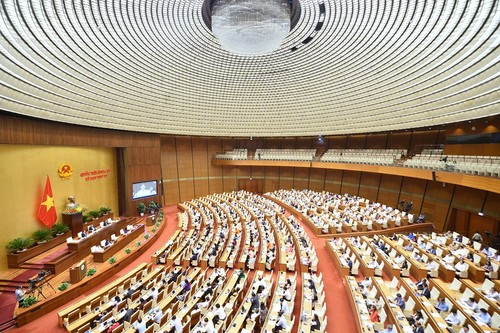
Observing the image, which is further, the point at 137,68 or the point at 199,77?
the point at 199,77

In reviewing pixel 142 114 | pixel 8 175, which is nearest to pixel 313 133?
pixel 142 114

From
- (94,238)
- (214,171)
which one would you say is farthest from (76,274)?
(214,171)

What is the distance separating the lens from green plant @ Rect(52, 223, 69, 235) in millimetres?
12569

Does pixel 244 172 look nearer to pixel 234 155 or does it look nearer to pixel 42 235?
pixel 234 155

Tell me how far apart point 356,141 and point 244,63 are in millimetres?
12609

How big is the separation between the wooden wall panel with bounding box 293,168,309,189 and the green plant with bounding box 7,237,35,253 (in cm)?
2019

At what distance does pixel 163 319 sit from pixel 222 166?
808 inches

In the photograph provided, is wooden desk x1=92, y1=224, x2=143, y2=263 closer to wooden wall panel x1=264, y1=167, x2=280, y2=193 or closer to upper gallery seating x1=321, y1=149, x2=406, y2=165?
upper gallery seating x1=321, y1=149, x2=406, y2=165

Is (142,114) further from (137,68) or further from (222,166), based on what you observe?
(222,166)

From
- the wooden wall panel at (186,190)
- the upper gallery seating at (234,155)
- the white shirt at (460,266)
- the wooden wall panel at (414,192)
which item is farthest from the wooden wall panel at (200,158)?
the white shirt at (460,266)

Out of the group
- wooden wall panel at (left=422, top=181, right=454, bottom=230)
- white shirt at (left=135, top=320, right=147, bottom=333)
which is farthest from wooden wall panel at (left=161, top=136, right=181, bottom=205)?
wooden wall panel at (left=422, top=181, right=454, bottom=230)

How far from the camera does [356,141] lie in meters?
22.9

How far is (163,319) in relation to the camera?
7176 millimetres

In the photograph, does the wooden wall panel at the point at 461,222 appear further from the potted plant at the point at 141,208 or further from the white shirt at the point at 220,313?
the potted plant at the point at 141,208
